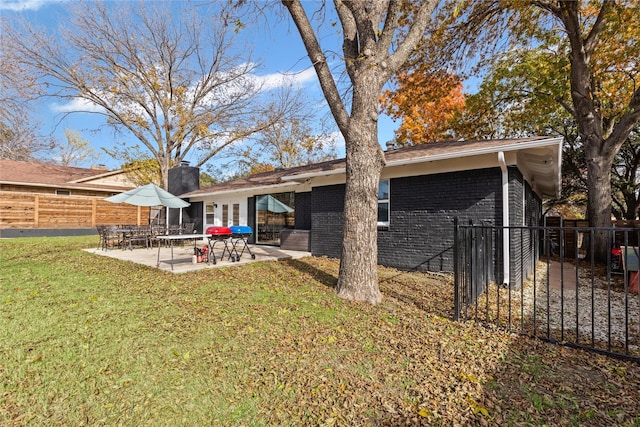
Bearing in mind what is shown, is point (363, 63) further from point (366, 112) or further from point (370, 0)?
point (370, 0)

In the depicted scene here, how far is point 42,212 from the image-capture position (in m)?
17.8

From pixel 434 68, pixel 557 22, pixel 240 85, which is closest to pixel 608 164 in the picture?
pixel 557 22

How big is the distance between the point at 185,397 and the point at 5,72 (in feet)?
63.9

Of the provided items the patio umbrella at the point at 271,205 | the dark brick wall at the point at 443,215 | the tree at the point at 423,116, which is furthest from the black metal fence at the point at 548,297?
the tree at the point at 423,116

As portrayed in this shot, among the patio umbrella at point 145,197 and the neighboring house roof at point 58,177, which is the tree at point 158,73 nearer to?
the neighboring house roof at point 58,177

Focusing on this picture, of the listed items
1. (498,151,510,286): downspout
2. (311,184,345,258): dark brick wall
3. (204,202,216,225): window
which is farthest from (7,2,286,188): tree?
(498,151,510,286): downspout

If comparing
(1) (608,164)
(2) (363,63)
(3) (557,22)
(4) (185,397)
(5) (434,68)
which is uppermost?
(3) (557,22)

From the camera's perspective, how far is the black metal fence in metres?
3.49

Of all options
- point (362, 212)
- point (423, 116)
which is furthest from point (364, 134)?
point (423, 116)

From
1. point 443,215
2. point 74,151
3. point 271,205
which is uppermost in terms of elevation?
point 74,151

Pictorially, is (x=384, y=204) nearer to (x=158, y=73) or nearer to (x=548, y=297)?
(x=548, y=297)

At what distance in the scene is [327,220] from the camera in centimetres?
1007

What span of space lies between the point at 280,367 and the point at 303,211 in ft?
29.5

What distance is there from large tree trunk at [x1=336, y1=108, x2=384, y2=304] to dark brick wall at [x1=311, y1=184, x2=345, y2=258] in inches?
173
